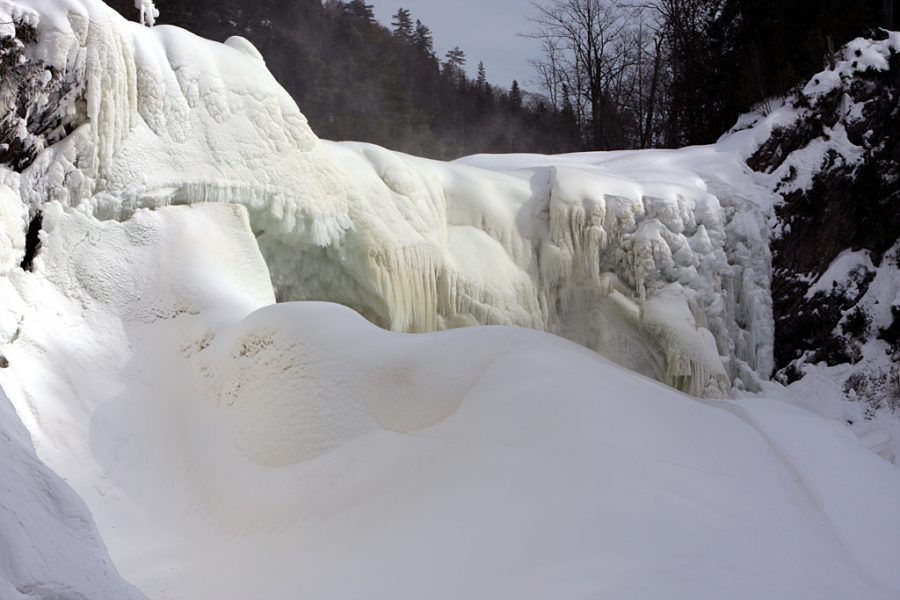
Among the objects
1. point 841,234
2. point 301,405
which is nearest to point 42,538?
point 301,405

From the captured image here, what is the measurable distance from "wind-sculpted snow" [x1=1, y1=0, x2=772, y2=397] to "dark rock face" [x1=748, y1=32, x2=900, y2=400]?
1.39 ft

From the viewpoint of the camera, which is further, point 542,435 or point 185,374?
point 185,374

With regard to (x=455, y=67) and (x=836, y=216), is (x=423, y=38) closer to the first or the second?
(x=455, y=67)

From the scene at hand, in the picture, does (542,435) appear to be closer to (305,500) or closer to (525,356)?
(525,356)

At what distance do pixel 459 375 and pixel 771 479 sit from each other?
5.85 ft

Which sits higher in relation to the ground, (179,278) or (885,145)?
(885,145)

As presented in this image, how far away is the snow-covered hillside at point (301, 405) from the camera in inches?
146

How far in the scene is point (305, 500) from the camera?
4.70 metres

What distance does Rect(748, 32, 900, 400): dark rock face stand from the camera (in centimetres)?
1129

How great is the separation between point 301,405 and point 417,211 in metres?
4.42

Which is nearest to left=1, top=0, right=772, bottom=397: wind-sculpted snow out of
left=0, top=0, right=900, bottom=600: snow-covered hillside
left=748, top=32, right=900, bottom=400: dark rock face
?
left=0, top=0, right=900, bottom=600: snow-covered hillside

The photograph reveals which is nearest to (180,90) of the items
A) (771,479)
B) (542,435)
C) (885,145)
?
(542,435)

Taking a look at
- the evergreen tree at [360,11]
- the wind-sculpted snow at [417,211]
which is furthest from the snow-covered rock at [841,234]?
the evergreen tree at [360,11]

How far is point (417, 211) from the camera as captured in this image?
9344 millimetres
